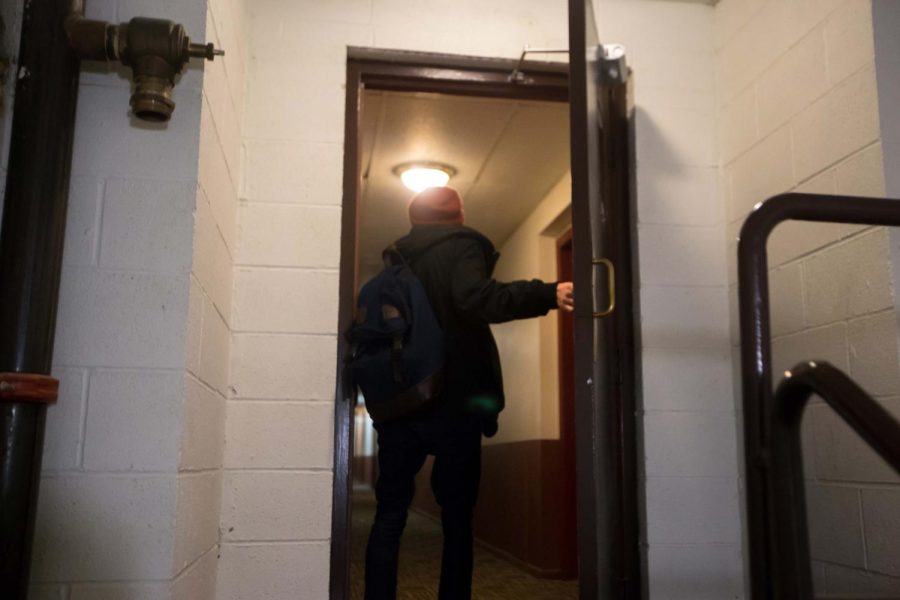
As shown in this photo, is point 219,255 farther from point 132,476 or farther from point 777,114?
point 777,114

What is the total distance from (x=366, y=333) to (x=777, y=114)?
1299mm

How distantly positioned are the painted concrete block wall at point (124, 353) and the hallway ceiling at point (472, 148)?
4.21 ft

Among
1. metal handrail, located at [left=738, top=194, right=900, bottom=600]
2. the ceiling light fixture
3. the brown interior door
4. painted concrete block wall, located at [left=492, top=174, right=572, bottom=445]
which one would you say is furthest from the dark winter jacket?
painted concrete block wall, located at [left=492, top=174, right=572, bottom=445]

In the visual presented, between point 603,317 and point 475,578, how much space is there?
2.17 m

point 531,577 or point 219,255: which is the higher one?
point 219,255

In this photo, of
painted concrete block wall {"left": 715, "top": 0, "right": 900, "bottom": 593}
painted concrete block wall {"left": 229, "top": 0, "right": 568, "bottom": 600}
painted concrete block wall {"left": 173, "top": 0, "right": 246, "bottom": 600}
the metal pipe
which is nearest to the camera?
the metal pipe

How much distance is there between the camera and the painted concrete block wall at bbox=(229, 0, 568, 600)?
2.28 metres

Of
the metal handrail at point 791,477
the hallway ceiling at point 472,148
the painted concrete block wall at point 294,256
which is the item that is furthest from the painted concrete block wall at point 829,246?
the hallway ceiling at point 472,148

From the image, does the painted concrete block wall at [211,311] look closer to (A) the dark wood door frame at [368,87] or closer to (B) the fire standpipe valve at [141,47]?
(B) the fire standpipe valve at [141,47]

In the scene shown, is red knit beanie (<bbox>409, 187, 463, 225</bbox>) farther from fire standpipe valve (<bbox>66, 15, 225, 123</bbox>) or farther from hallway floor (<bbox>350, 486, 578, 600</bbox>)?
hallway floor (<bbox>350, 486, 578, 600</bbox>)

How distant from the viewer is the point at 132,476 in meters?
1.54

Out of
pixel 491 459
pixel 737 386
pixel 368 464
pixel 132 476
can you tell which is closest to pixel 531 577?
pixel 491 459

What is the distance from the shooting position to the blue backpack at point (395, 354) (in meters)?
2.38

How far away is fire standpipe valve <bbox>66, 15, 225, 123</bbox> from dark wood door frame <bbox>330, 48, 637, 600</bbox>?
972 mm
